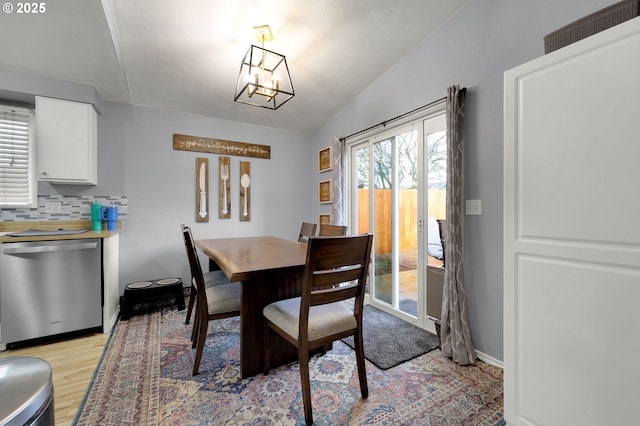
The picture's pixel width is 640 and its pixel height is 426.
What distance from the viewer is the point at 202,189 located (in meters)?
3.57

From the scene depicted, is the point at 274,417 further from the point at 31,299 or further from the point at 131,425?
the point at 31,299

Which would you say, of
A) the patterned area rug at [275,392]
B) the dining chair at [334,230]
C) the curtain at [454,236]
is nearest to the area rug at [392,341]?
the patterned area rug at [275,392]

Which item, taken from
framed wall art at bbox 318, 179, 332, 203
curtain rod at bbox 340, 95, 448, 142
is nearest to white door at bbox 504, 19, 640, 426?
curtain rod at bbox 340, 95, 448, 142

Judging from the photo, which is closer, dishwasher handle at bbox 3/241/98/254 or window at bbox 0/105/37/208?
dishwasher handle at bbox 3/241/98/254

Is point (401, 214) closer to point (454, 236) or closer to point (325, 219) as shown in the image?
point (454, 236)

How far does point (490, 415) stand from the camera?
1438mm

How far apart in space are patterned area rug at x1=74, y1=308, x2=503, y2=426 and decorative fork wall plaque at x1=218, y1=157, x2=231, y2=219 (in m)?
1.90

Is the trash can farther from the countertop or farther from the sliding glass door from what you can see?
the sliding glass door

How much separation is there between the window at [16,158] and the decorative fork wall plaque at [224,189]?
1.79 meters

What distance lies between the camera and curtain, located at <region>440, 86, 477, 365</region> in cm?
201

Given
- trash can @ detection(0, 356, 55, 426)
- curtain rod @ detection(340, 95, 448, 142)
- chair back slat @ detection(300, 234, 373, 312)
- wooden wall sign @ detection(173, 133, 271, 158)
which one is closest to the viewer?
trash can @ detection(0, 356, 55, 426)

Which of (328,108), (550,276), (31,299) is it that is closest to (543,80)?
(550,276)

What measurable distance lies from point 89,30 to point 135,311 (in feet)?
8.37

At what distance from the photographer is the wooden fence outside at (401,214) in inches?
97.4
